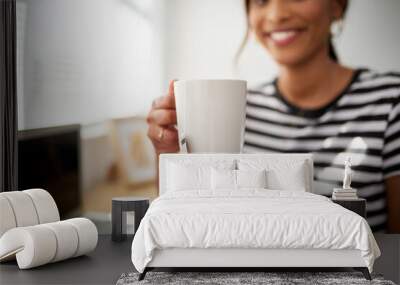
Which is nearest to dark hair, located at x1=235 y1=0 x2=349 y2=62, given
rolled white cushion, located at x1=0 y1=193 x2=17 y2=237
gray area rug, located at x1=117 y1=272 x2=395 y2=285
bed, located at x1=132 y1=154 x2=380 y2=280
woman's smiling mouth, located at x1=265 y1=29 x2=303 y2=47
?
woman's smiling mouth, located at x1=265 y1=29 x2=303 y2=47

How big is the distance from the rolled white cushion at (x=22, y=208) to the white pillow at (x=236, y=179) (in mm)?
1568

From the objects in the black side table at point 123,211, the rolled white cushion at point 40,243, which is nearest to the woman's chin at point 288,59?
the black side table at point 123,211

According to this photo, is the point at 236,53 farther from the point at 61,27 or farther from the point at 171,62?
the point at 61,27

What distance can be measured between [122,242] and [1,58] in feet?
7.04

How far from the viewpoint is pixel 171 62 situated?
6707 mm

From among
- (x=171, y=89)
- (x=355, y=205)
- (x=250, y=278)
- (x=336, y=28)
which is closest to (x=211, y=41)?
(x=171, y=89)

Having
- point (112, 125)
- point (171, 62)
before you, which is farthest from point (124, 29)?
point (112, 125)

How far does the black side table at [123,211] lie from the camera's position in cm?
599

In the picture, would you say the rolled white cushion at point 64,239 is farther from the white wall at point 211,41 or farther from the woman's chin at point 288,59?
the woman's chin at point 288,59

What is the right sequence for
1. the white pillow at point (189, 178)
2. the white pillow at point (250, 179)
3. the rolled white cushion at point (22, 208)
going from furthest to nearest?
Result: the white pillow at point (189, 178)
the white pillow at point (250, 179)
the rolled white cushion at point (22, 208)

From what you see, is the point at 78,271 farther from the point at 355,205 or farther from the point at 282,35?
the point at 282,35

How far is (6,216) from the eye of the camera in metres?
4.94

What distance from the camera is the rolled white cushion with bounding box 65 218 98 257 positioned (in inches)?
201

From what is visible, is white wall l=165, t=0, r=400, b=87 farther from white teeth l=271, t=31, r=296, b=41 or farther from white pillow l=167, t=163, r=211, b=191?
white pillow l=167, t=163, r=211, b=191
